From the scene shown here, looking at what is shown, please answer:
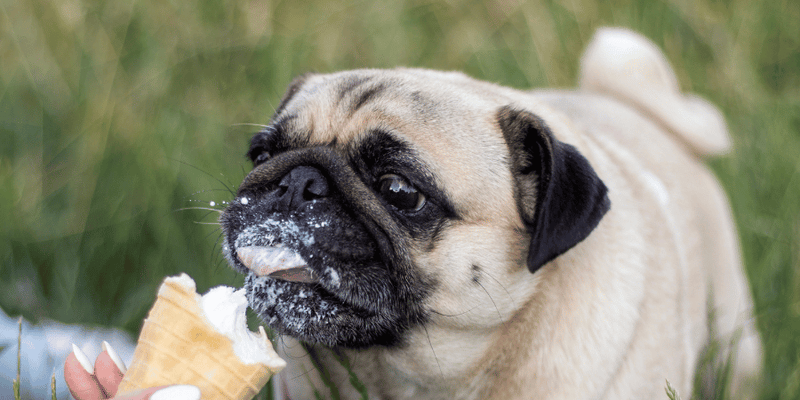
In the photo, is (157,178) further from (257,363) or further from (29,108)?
(257,363)

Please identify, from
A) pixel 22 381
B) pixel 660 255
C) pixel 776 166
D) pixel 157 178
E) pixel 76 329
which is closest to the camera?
pixel 22 381

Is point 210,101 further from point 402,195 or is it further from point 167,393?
point 167,393

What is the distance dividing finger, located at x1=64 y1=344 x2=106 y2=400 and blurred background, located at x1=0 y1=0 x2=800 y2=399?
69cm

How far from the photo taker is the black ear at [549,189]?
2115 mm

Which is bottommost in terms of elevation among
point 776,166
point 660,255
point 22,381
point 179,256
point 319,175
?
point 179,256

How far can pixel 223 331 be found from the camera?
1.83 metres

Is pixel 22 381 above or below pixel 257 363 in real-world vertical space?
below

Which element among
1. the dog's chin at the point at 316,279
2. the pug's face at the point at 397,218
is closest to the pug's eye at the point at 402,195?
the pug's face at the point at 397,218

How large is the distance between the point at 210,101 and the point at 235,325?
149 inches

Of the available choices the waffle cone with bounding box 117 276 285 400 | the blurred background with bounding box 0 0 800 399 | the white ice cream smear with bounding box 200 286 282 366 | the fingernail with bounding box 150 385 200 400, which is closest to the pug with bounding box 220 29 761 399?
the white ice cream smear with bounding box 200 286 282 366

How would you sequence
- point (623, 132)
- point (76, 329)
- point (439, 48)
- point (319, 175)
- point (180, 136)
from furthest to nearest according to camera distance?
1. point (439, 48)
2. point (180, 136)
3. point (623, 132)
4. point (76, 329)
5. point (319, 175)

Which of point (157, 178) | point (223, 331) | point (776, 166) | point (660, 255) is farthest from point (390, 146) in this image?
point (776, 166)

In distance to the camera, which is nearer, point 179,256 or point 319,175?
point 319,175

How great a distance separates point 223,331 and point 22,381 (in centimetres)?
129
